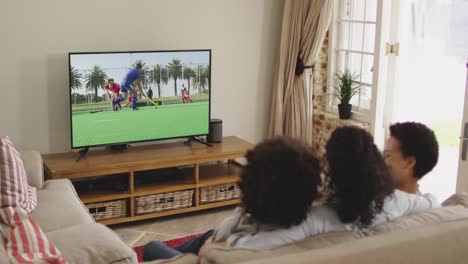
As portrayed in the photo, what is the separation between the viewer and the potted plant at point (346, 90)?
196 inches

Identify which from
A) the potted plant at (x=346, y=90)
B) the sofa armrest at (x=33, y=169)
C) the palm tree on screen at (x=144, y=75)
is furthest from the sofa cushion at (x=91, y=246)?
the potted plant at (x=346, y=90)

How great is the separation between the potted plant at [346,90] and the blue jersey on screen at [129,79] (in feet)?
5.45

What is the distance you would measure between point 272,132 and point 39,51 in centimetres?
211

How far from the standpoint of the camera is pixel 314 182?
1.90 m

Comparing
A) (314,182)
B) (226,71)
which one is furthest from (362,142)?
(226,71)

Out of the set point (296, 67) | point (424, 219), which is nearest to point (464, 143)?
point (296, 67)

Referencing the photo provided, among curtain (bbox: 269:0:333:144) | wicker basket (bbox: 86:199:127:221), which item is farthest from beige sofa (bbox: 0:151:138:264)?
curtain (bbox: 269:0:333:144)

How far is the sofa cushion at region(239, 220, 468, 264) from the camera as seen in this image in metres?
1.74

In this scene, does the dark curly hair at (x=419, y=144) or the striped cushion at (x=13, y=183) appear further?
the striped cushion at (x=13, y=183)

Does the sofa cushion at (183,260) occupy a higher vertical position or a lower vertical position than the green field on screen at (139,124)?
lower

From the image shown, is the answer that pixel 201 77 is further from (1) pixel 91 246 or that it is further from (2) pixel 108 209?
(1) pixel 91 246

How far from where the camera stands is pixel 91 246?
9.47 ft

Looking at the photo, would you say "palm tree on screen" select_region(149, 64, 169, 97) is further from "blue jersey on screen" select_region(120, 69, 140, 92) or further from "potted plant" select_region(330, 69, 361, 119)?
"potted plant" select_region(330, 69, 361, 119)

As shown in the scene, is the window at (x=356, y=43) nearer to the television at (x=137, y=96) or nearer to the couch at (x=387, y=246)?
the television at (x=137, y=96)
